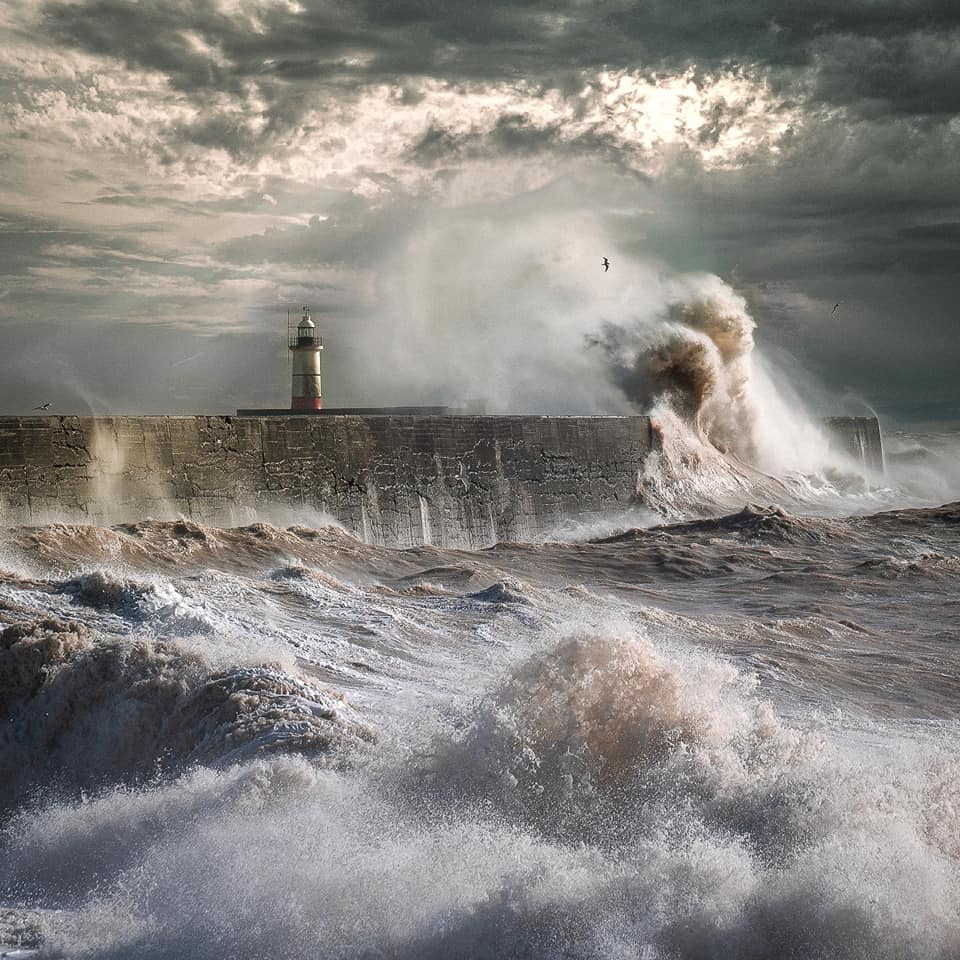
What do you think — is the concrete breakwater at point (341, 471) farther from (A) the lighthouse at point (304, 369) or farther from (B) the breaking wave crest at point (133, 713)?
(A) the lighthouse at point (304, 369)

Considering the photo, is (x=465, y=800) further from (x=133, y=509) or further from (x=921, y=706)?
(x=133, y=509)

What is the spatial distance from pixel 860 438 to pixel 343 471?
15.7 m

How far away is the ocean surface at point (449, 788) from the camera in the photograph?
9.82 ft

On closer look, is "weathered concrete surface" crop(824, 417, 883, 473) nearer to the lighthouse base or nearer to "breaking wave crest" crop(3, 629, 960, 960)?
the lighthouse base

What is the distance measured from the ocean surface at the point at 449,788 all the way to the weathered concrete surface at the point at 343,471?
6.09 feet

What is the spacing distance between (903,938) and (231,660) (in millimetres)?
2958

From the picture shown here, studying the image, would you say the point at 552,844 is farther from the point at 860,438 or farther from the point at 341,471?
the point at 860,438

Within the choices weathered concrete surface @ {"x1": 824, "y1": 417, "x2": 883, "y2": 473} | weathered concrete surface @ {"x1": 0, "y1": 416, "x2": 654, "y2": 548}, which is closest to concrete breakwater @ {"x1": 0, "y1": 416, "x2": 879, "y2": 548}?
weathered concrete surface @ {"x1": 0, "y1": 416, "x2": 654, "y2": 548}

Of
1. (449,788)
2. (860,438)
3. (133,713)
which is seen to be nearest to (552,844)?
(449,788)

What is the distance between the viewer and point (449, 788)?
3775 millimetres

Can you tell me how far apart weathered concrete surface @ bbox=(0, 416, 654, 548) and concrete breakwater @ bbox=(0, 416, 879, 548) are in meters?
0.01

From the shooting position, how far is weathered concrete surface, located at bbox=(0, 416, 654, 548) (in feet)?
29.5

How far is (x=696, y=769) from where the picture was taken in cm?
368

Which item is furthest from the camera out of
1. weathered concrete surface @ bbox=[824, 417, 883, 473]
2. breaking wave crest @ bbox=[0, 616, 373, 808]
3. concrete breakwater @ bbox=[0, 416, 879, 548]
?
weathered concrete surface @ bbox=[824, 417, 883, 473]
